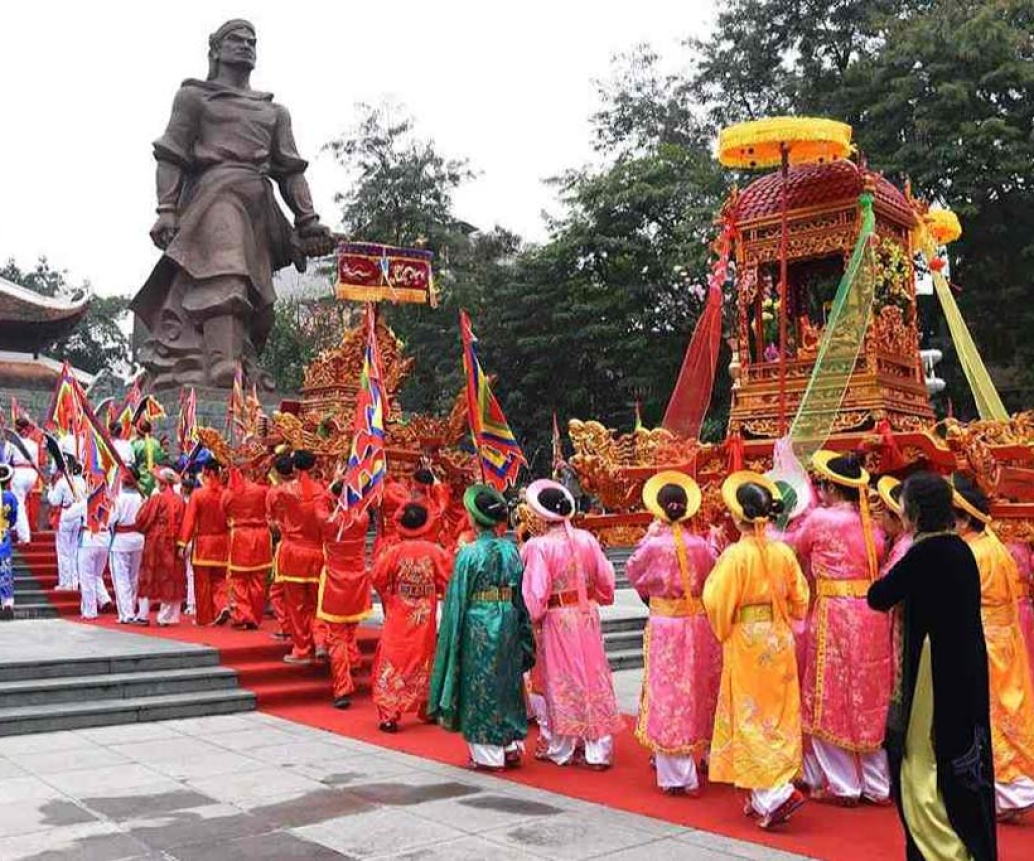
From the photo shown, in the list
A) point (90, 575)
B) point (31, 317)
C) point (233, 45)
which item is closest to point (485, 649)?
point (90, 575)

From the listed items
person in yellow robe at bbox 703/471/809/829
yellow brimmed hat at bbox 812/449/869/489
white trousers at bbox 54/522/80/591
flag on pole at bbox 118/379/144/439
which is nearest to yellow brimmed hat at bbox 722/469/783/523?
person in yellow robe at bbox 703/471/809/829

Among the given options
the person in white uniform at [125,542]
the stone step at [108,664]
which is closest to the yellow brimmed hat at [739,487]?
the stone step at [108,664]

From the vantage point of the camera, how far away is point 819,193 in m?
8.77

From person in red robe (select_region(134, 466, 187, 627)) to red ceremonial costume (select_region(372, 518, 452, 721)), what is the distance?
378 cm

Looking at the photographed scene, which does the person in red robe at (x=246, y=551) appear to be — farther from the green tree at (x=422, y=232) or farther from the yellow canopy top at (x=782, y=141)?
the green tree at (x=422, y=232)

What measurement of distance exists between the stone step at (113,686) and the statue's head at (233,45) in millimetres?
13285

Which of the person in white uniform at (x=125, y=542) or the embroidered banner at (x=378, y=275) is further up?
the embroidered banner at (x=378, y=275)

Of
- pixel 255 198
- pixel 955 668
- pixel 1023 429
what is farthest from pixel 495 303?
pixel 955 668

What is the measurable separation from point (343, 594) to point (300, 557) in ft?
2.42

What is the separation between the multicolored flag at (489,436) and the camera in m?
7.80

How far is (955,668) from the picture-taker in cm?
352

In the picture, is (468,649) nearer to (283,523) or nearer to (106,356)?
(283,523)

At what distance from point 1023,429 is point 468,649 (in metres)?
3.58

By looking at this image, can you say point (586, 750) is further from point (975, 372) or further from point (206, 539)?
point (206, 539)
